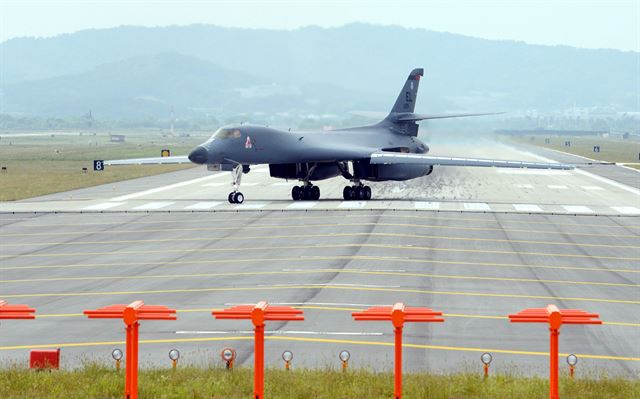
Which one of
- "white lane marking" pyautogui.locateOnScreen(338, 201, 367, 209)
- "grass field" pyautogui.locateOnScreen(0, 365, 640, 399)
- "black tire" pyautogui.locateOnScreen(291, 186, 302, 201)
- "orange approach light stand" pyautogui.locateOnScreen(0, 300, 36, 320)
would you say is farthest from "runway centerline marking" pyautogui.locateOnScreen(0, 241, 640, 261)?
"orange approach light stand" pyautogui.locateOnScreen(0, 300, 36, 320)

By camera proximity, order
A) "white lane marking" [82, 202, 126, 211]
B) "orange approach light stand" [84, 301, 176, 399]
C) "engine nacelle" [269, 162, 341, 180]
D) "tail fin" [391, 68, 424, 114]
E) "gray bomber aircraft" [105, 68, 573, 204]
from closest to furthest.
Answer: "orange approach light stand" [84, 301, 176, 399]
"white lane marking" [82, 202, 126, 211]
"gray bomber aircraft" [105, 68, 573, 204]
"engine nacelle" [269, 162, 341, 180]
"tail fin" [391, 68, 424, 114]

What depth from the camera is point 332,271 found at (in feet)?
98.3

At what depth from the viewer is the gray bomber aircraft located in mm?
52375

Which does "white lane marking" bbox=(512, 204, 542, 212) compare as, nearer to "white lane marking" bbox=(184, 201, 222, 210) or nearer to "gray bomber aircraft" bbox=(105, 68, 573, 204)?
"gray bomber aircraft" bbox=(105, 68, 573, 204)

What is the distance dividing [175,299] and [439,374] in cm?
999

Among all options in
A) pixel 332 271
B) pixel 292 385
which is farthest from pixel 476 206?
pixel 292 385

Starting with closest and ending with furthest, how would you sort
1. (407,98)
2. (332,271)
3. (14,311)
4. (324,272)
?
(14,311) < (324,272) < (332,271) < (407,98)

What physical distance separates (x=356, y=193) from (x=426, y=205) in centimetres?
426

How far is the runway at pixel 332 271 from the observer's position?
19766mm

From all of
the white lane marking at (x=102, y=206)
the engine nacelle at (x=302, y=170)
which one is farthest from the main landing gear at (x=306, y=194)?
the white lane marking at (x=102, y=206)

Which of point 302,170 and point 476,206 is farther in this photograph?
point 302,170

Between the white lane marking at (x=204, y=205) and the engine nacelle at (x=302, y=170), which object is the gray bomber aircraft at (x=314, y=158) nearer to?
the engine nacelle at (x=302, y=170)

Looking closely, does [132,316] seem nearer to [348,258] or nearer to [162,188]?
[348,258]

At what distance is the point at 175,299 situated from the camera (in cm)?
2523
